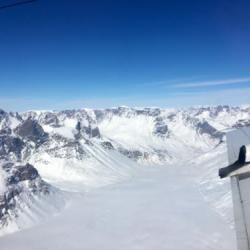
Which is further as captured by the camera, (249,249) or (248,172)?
(248,172)

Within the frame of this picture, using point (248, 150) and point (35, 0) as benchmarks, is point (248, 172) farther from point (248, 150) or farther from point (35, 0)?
point (35, 0)

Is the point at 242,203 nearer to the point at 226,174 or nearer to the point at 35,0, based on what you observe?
the point at 226,174

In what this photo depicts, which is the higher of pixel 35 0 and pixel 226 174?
pixel 35 0

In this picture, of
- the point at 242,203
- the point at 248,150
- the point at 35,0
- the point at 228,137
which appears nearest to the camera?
the point at 35,0

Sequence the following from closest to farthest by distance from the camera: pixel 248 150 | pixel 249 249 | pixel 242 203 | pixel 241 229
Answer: pixel 249 249
pixel 241 229
pixel 242 203
pixel 248 150

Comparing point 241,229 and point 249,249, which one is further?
point 241,229

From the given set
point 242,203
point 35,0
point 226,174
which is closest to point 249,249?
point 242,203

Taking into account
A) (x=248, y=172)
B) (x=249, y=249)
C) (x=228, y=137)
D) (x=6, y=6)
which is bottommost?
(x=249, y=249)

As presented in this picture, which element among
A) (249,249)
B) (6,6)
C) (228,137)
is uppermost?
(6,6)

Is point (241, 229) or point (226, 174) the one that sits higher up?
point (226, 174)

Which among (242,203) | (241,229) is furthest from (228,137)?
(241,229)
